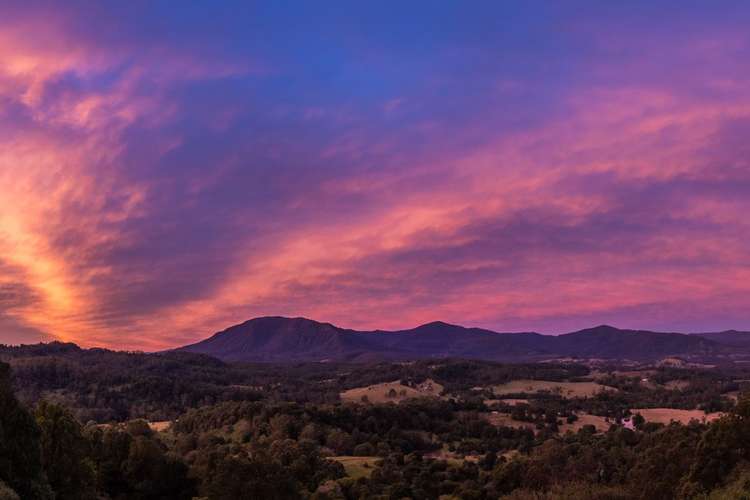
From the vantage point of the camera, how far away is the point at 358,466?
95.1 m

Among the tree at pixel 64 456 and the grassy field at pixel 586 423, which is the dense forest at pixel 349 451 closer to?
the tree at pixel 64 456

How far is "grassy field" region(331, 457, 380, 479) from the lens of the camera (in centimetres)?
8900

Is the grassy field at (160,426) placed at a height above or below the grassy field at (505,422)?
above

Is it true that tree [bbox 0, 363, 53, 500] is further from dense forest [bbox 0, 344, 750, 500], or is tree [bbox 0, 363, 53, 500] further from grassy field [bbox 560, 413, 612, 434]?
grassy field [bbox 560, 413, 612, 434]

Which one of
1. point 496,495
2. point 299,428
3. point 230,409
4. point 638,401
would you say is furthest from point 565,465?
point 638,401

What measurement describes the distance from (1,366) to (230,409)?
9830cm


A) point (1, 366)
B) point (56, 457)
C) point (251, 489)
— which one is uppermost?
point (1, 366)

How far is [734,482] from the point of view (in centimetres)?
5559

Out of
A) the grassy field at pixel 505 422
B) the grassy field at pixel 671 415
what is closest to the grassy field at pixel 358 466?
the grassy field at pixel 505 422

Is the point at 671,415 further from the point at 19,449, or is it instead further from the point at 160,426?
the point at 19,449

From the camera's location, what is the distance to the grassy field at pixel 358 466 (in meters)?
89.0

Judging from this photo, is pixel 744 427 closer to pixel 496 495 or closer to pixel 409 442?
pixel 496 495

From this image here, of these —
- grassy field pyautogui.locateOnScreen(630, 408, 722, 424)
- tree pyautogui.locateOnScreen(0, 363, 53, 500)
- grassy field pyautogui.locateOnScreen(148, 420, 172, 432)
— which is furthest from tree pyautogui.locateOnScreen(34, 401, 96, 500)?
grassy field pyautogui.locateOnScreen(630, 408, 722, 424)

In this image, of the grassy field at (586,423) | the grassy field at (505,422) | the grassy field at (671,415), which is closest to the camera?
the grassy field at (586,423)
